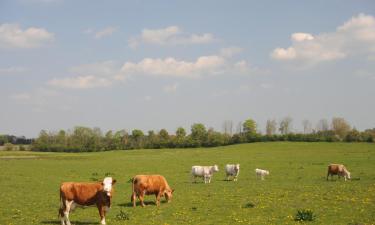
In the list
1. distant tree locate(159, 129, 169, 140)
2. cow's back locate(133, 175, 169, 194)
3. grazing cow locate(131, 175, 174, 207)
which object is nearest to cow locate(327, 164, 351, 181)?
grazing cow locate(131, 175, 174, 207)

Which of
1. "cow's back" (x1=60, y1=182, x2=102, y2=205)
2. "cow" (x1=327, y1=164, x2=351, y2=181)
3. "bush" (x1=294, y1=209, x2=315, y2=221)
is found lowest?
"bush" (x1=294, y1=209, x2=315, y2=221)

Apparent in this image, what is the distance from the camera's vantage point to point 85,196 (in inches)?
669

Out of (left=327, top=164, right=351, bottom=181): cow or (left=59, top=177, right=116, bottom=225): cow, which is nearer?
(left=59, top=177, right=116, bottom=225): cow

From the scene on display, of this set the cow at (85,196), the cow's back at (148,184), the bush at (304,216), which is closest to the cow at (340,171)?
the cow's back at (148,184)

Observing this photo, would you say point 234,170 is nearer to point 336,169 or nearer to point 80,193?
point 336,169

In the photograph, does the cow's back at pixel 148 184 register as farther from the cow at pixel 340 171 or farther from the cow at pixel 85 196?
the cow at pixel 340 171

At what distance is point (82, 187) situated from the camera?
673 inches

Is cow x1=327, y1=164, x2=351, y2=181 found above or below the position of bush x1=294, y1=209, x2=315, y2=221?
above

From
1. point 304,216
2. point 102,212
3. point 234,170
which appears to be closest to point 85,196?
point 102,212

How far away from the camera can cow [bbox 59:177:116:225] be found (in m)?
16.8

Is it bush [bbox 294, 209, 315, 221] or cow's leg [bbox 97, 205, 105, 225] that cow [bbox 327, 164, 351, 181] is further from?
cow's leg [bbox 97, 205, 105, 225]

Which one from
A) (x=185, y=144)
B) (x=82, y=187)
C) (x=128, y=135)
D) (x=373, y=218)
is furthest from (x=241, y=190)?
(x=128, y=135)

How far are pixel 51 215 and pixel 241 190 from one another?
1301cm

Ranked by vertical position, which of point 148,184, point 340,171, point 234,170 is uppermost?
point 148,184
